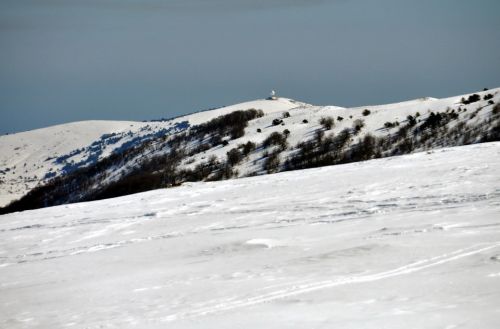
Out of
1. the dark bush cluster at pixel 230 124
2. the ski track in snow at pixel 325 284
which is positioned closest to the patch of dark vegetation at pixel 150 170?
the dark bush cluster at pixel 230 124

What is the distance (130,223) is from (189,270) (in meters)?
8.67

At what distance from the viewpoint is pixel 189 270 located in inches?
439

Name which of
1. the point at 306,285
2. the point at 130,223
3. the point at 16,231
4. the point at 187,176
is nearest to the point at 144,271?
the point at 306,285

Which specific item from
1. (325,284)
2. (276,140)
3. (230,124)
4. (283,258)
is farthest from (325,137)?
(325,284)

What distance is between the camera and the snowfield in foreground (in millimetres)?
7445

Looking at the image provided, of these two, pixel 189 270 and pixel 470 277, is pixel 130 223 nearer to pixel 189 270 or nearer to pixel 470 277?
pixel 189 270

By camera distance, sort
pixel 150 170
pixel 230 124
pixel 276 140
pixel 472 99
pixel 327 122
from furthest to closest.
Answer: pixel 230 124, pixel 150 170, pixel 327 122, pixel 276 140, pixel 472 99

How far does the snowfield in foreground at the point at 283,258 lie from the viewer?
7445 millimetres

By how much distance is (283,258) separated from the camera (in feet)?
36.3

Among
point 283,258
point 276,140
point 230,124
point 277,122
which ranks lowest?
point 283,258

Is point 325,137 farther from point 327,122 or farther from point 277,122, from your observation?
point 277,122

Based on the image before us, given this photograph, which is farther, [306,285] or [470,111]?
Result: [470,111]

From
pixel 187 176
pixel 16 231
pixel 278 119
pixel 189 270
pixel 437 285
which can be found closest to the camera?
pixel 437 285

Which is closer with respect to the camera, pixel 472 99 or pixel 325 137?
pixel 472 99
